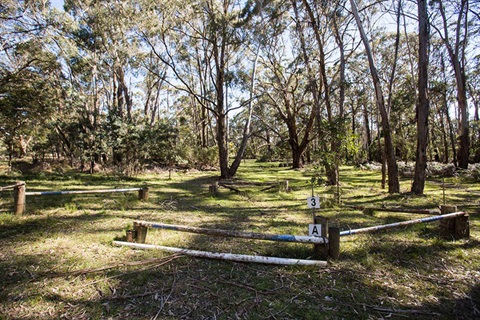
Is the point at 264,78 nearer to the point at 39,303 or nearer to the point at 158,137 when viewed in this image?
the point at 158,137

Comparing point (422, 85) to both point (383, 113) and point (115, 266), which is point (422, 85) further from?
point (115, 266)

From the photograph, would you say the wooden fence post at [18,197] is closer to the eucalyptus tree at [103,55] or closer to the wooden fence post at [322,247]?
the wooden fence post at [322,247]

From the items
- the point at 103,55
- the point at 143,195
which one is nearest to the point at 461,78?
the point at 143,195

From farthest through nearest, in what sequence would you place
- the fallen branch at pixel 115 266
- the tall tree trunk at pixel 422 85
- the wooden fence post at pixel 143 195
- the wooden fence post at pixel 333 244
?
the wooden fence post at pixel 143 195
the tall tree trunk at pixel 422 85
the wooden fence post at pixel 333 244
the fallen branch at pixel 115 266

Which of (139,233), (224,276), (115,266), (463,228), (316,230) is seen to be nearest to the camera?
(224,276)

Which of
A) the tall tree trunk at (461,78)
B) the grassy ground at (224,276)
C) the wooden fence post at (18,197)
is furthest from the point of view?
the tall tree trunk at (461,78)

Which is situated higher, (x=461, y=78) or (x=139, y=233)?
(x=461, y=78)

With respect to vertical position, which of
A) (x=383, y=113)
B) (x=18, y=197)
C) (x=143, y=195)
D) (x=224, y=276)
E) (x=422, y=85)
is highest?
(x=422, y=85)

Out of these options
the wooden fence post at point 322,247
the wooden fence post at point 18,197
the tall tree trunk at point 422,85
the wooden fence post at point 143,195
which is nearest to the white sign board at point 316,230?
the wooden fence post at point 322,247

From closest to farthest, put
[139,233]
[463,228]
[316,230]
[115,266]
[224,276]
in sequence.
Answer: [224,276]
[115,266]
[316,230]
[139,233]
[463,228]

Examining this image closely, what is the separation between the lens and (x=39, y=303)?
7.91 feet

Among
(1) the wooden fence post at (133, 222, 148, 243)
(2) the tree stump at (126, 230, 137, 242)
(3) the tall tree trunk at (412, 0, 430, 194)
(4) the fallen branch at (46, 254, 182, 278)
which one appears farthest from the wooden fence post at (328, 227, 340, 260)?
(3) the tall tree trunk at (412, 0, 430, 194)

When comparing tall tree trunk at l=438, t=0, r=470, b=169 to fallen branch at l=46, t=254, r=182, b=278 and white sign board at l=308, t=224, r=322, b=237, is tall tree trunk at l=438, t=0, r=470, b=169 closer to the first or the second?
white sign board at l=308, t=224, r=322, b=237

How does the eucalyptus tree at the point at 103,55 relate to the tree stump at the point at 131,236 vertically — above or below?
above
